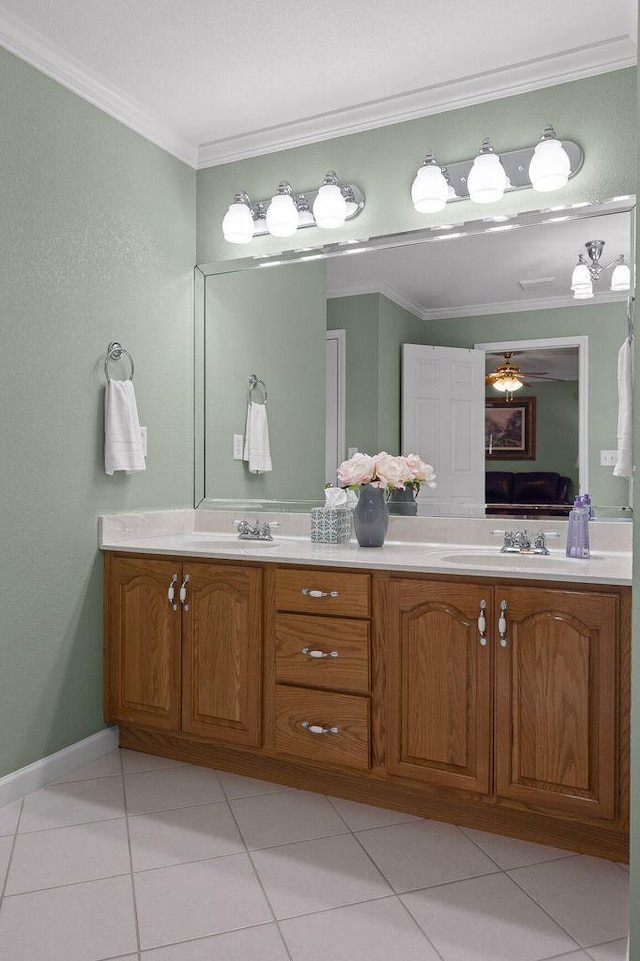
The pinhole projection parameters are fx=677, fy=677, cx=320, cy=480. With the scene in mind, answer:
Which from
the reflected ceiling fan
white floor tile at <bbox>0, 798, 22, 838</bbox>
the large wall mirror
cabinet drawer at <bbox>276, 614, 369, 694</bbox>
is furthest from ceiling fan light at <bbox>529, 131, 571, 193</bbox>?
white floor tile at <bbox>0, 798, 22, 838</bbox>

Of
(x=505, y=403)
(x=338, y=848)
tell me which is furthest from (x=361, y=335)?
(x=338, y=848)

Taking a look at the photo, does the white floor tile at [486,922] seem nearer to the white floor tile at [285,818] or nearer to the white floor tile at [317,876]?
the white floor tile at [317,876]

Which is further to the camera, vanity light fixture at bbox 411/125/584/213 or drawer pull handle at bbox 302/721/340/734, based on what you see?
vanity light fixture at bbox 411/125/584/213

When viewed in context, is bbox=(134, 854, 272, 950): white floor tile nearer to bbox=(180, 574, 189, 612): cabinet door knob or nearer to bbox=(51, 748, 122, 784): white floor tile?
bbox=(51, 748, 122, 784): white floor tile

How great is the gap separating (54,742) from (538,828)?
162 cm

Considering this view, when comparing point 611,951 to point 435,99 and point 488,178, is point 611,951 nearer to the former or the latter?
point 488,178

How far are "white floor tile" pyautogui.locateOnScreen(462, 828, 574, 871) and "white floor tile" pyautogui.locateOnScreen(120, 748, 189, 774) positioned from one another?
3.65 ft

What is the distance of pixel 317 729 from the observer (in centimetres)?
215

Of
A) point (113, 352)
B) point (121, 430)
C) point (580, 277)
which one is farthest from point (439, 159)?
point (121, 430)

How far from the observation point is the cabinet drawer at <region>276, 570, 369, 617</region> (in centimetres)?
209

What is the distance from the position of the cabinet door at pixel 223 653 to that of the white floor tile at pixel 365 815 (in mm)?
352

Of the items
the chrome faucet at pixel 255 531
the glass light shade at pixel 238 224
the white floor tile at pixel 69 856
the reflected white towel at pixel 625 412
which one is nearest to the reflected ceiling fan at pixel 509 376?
the reflected white towel at pixel 625 412

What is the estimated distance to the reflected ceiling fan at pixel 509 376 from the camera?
2428 millimetres

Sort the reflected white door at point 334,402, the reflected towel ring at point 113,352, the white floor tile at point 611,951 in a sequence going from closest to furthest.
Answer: the white floor tile at point 611,951
the reflected towel ring at point 113,352
the reflected white door at point 334,402
